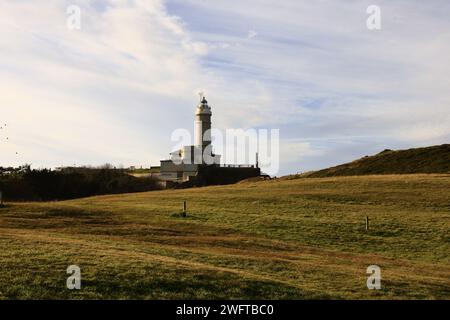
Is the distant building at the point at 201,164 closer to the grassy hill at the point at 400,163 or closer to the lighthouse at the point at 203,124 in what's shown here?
the lighthouse at the point at 203,124

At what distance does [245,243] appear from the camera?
35.9 meters

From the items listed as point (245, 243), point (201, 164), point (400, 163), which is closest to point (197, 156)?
point (201, 164)

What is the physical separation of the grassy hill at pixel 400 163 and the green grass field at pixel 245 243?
11.1 metres

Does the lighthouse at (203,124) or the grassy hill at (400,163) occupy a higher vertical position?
the lighthouse at (203,124)

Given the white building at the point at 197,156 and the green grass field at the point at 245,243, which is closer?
the green grass field at the point at 245,243

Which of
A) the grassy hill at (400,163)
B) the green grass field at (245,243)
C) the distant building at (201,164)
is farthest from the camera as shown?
the distant building at (201,164)

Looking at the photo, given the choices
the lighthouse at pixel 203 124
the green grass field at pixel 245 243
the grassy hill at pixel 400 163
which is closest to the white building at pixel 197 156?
the lighthouse at pixel 203 124

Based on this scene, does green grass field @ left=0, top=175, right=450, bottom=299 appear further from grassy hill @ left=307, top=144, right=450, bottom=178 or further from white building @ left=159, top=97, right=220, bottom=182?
white building @ left=159, top=97, right=220, bottom=182

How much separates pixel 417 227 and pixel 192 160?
68998 mm

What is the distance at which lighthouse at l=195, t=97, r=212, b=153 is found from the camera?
105 m

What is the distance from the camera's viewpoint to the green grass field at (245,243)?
19547 mm

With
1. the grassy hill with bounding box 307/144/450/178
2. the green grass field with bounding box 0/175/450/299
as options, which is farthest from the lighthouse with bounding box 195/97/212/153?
the green grass field with bounding box 0/175/450/299

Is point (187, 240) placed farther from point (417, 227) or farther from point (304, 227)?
point (417, 227)

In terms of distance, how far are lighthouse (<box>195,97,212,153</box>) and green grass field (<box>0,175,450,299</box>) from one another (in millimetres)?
35609
